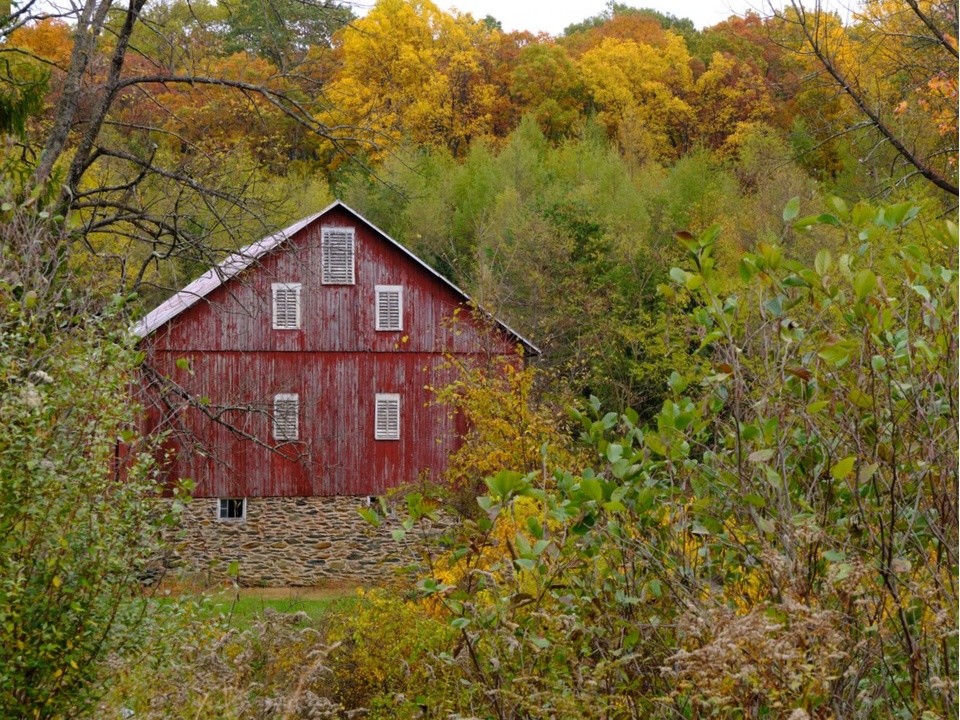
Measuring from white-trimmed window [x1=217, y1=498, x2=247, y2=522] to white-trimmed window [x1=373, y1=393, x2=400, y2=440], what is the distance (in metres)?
3.30

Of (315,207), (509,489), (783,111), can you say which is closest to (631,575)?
(509,489)

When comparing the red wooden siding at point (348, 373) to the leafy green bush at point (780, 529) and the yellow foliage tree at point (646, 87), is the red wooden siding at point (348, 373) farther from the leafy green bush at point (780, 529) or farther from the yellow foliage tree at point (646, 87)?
the yellow foliage tree at point (646, 87)

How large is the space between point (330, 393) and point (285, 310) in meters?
2.05

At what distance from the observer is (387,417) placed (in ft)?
88.4

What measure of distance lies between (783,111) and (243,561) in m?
34.3

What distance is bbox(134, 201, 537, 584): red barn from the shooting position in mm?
26312

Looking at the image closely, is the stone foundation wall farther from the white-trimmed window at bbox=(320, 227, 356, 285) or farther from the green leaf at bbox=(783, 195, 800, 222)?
the green leaf at bbox=(783, 195, 800, 222)

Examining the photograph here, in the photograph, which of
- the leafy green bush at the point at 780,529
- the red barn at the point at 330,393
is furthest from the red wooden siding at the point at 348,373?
the leafy green bush at the point at 780,529

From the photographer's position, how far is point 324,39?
14.7m

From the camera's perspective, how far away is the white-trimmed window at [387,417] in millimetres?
26828

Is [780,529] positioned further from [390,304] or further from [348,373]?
[348,373]

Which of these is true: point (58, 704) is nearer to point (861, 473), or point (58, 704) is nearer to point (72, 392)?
point (72, 392)

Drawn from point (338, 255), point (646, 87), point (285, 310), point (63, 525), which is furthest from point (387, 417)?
point (646, 87)

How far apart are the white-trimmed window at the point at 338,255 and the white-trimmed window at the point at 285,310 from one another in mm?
777
